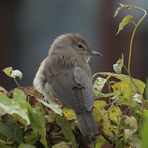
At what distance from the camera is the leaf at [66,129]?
266 cm

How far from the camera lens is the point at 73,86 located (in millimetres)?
4020

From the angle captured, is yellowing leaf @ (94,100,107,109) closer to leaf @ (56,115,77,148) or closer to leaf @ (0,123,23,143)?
leaf @ (56,115,77,148)

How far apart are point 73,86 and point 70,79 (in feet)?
0.58

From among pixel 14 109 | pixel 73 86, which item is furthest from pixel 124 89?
pixel 73 86

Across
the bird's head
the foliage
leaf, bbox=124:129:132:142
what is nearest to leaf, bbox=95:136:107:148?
the foliage

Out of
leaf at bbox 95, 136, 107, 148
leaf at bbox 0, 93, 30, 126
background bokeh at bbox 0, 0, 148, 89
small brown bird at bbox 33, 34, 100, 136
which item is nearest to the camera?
leaf at bbox 0, 93, 30, 126

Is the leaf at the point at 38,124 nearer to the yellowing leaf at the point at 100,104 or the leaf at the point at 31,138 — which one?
the leaf at the point at 31,138

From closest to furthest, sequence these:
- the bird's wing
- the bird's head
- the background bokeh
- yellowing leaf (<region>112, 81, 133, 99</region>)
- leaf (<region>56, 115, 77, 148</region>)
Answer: leaf (<region>56, 115, 77, 148</region>), yellowing leaf (<region>112, 81, 133, 99</region>), the bird's wing, the bird's head, the background bokeh

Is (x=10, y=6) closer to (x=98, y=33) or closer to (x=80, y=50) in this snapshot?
(x=98, y=33)

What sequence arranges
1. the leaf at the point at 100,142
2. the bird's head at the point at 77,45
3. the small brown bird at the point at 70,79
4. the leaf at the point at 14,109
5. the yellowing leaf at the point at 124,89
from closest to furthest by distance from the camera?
the leaf at the point at 14,109 → the leaf at the point at 100,142 → the yellowing leaf at the point at 124,89 → the small brown bird at the point at 70,79 → the bird's head at the point at 77,45

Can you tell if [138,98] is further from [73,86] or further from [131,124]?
[73,86]

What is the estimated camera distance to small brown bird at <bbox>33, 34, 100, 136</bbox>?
335 centimetres

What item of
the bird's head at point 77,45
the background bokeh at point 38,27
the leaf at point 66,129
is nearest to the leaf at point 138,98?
the leaf at point 66,129

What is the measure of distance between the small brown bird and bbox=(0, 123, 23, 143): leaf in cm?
29
